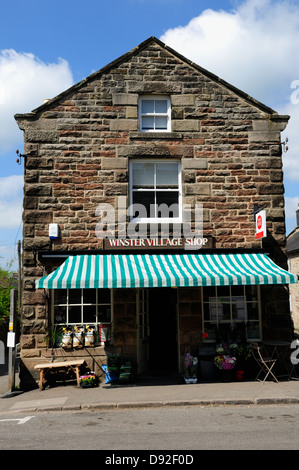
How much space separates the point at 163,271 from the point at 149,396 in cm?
275

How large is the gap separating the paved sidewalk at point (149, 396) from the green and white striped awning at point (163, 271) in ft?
7.59

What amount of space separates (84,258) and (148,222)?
192cm

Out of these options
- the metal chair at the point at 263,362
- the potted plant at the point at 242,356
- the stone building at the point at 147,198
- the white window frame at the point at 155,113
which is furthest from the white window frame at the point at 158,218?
the metal chair at the point at 263,362

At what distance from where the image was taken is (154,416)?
796 cm

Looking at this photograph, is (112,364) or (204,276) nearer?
(204,276)

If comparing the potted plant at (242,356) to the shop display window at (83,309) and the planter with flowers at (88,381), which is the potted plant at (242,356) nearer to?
the shop display window at (83,309)

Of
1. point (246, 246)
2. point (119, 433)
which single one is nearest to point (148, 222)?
point (246, 246)

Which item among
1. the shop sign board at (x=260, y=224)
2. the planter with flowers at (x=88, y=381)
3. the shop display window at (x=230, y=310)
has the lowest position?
the planter with flowers at (x=88, y=381)

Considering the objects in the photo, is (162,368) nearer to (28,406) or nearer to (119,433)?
(28,406)

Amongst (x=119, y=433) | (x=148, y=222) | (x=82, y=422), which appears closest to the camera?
(x=119, y=433)

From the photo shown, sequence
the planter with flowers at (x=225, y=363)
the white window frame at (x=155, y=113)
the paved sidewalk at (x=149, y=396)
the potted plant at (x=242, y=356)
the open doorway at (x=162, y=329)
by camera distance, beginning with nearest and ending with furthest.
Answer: the paved sidewalk at (x=149, y=396) → the planter with flowers at (x=225, y=363) → the potted plant at (x=242, y=356) → the white window frame at (x=155, y=113) → the open doorway at (x=162, y=329)

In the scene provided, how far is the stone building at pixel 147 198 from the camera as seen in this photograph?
11.3 meters

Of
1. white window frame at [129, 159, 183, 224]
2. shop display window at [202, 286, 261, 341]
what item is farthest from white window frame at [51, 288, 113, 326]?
shop display window at [202, 286, 261, 341]

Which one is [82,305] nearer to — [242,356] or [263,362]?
[242,356]
